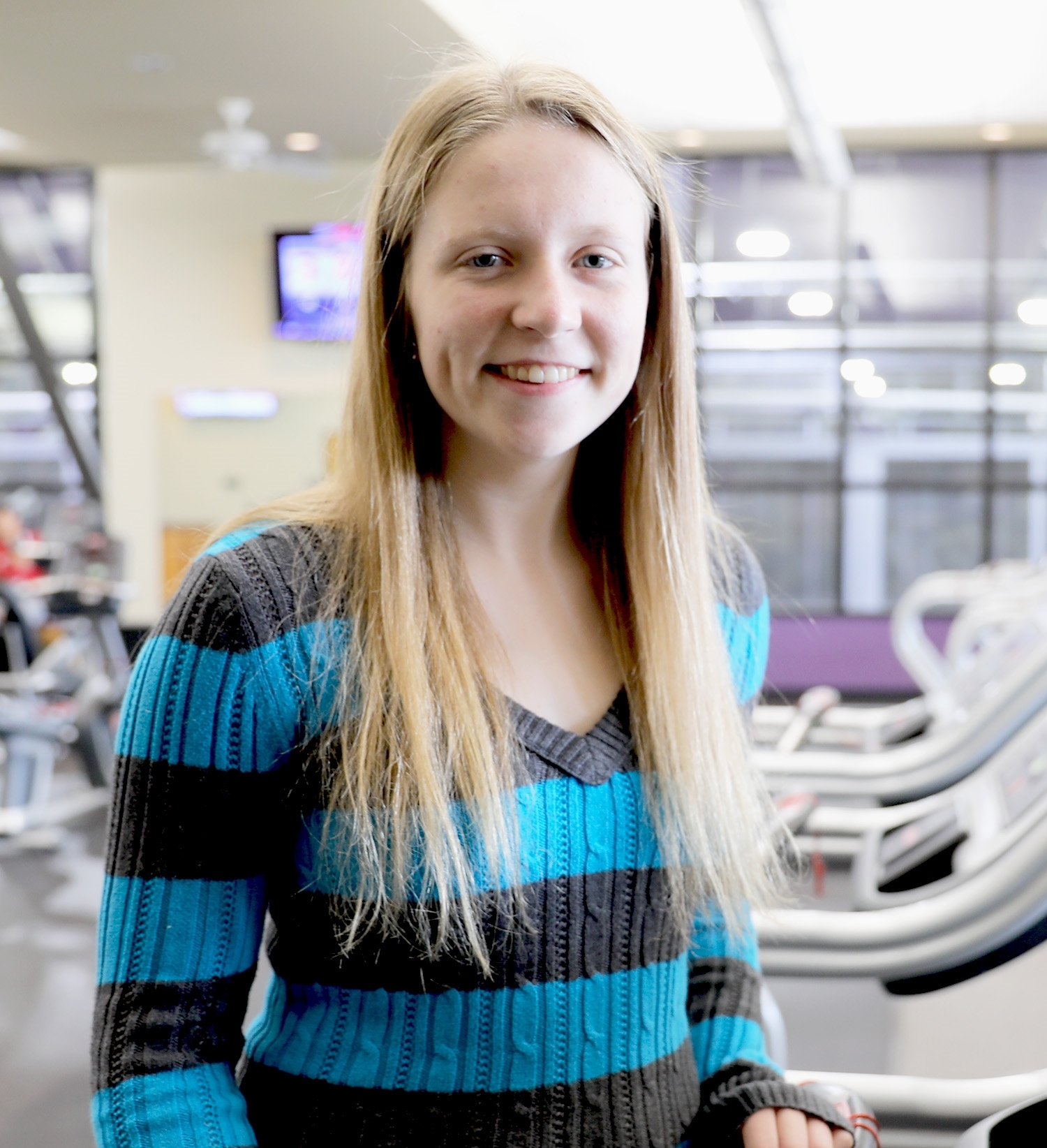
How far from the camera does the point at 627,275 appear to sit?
963 mm

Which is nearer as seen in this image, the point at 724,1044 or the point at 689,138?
the point at 724,1044

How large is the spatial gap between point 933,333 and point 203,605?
26.5 feet

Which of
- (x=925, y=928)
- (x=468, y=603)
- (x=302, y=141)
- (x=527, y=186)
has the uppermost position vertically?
(x=302, y=141)

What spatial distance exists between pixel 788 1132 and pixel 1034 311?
8.18 metres

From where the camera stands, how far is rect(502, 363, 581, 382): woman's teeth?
2.99 feet

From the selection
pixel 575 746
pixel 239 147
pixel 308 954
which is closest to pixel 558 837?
pixel 575 746

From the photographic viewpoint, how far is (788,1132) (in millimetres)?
972

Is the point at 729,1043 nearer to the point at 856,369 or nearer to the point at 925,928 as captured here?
the point at 925,928

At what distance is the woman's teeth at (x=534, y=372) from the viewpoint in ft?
2.99

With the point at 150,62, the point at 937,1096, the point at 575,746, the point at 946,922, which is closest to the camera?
the point at 575,746

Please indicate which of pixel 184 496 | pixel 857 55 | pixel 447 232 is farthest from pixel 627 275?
pixel 184 496

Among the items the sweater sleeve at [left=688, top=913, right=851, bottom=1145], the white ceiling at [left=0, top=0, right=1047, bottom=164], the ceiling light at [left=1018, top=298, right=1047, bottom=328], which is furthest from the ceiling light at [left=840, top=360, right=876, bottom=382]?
the sweater sleeve at [left=688, top=913, right=851, bottom=1145]

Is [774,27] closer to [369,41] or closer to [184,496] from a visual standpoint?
[369,41]

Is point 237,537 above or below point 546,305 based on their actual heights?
below
